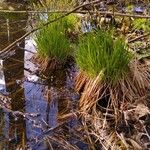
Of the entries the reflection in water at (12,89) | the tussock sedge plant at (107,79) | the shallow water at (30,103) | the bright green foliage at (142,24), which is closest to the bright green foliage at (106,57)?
the tussock sedge plant at (107,79)

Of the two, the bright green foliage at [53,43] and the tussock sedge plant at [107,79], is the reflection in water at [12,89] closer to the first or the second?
the bright green foliage at [53,43]

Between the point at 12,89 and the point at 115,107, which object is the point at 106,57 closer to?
the point at 115,107

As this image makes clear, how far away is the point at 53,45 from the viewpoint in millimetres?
5059

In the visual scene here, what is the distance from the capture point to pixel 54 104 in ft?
13.8

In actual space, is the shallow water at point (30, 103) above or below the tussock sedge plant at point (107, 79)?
below

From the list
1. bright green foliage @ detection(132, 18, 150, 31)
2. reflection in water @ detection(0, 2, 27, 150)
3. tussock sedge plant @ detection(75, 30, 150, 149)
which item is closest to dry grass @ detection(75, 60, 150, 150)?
tussock sedge plant @ detection(75, 30, 150, 149)

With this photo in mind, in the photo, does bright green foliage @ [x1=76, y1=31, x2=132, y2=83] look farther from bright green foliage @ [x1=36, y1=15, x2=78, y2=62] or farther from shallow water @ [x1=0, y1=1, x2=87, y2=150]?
bright green foliage @ [x1=36, y1=15, x2=78, y2=62]

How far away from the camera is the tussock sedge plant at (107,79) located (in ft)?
12.8

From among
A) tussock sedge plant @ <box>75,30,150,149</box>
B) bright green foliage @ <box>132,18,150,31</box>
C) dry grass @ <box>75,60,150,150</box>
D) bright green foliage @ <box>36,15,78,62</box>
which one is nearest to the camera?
dry grass @ <box>75,60,150,150</box>

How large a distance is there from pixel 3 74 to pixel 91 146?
2.13 metres

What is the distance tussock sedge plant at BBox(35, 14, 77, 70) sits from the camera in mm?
5035

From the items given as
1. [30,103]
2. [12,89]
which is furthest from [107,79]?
[12,89]

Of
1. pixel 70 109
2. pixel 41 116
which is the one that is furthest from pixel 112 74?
pixel 41 116

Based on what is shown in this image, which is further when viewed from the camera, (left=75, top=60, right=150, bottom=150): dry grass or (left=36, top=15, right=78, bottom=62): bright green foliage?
(left=36, top=15, right=78, bottom=62): bright green foliage
